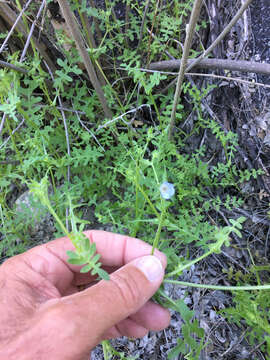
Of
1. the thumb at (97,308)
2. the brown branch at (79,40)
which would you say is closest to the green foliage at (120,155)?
the brown branch at (79,40)

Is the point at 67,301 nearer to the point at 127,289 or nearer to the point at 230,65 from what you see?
the point at 127,289

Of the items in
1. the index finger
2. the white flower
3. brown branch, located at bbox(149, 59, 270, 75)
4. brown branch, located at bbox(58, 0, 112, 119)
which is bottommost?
the index finger

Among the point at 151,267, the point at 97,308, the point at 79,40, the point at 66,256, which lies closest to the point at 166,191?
the point at 151,267

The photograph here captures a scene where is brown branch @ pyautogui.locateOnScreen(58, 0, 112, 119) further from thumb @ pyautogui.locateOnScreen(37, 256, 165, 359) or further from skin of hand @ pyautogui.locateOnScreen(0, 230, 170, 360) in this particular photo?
thumb @ pyautogui.locateOnScreen(37, 256, 165, 359)

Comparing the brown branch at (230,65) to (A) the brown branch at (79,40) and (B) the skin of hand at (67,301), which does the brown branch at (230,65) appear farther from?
(B) the skin of hand at (67,301)

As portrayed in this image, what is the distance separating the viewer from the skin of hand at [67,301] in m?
1.12

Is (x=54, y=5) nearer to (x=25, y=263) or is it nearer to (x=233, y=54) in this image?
(x=233, y=54)

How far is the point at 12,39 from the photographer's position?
2082 millimetres

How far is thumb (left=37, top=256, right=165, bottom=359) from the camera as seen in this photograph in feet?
3.66

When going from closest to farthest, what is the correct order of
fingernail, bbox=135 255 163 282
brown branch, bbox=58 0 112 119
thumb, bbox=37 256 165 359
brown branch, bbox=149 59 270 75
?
thumb, bbox=37 256 165 359 → fingernail, bbox=135 255 163 282 → brown branch, bbox=58 0 112 119 → brown branch, bbox=149 59 270 75

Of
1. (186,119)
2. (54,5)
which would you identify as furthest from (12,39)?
(186,119)

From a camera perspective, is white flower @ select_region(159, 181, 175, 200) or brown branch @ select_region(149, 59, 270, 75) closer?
white flower @ select_region(159, 181, 175, 200)

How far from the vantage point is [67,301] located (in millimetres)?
1169

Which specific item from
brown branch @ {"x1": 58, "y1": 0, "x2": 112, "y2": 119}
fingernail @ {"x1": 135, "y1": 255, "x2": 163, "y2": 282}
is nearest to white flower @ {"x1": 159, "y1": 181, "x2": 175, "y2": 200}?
fingernail @ {"x1": 135, "y1": 255, "x2": 163, "y2": 282}
